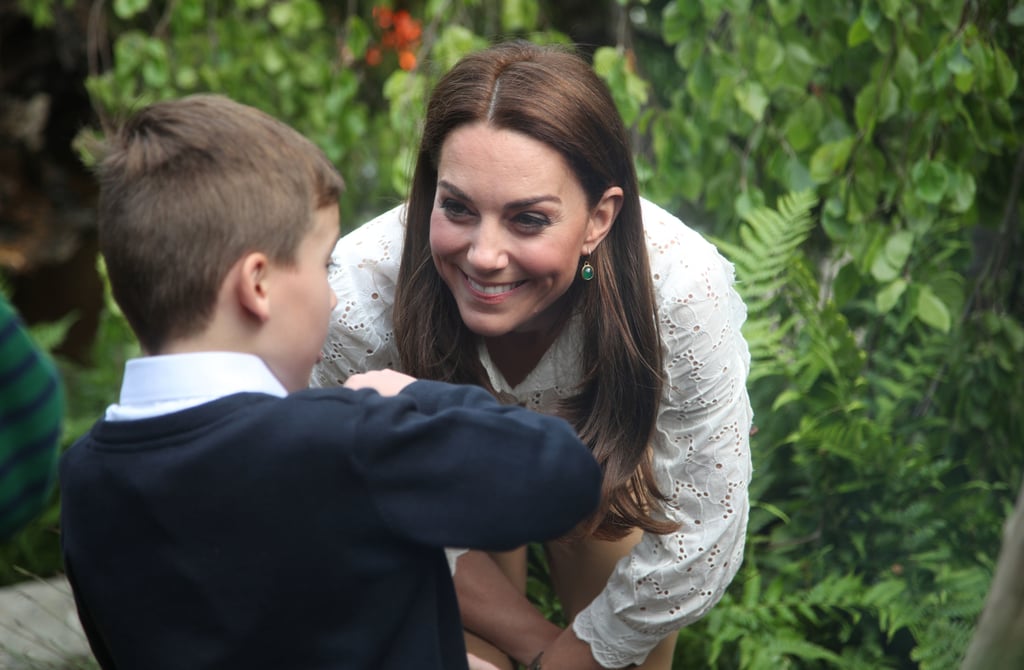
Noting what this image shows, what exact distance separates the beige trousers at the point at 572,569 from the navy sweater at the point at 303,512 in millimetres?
1152

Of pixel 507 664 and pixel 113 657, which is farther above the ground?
pixel 113 657

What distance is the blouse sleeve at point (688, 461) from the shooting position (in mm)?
2184

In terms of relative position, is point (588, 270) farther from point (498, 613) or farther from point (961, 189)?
point (961, 189)

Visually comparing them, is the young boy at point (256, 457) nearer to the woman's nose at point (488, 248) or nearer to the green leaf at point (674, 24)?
the woman's nose at point (488, 248)

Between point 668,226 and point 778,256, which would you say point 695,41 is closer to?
point 778,256

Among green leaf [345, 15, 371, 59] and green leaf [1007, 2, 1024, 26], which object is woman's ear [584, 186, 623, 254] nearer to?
green leaf [1007, 2, 1024, 26]

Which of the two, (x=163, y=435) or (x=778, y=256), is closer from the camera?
(x=163, y=435)

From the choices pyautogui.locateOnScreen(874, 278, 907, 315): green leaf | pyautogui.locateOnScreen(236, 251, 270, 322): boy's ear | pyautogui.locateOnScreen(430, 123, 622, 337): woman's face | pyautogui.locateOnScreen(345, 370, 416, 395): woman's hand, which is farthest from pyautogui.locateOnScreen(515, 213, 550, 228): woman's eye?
pyautogui.locateOnScreen(874, 278, 907, 315): green leaf

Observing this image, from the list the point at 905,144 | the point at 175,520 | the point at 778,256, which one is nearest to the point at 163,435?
the point at 175,520

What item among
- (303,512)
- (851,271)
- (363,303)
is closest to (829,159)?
(851,271)

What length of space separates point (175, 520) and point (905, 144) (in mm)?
2381

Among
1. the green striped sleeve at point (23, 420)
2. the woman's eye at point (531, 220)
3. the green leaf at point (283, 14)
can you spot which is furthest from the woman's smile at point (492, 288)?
the green leaf at point (283, 14)

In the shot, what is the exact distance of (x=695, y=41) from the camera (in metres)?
3.07

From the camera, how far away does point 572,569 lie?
8.93 ft
